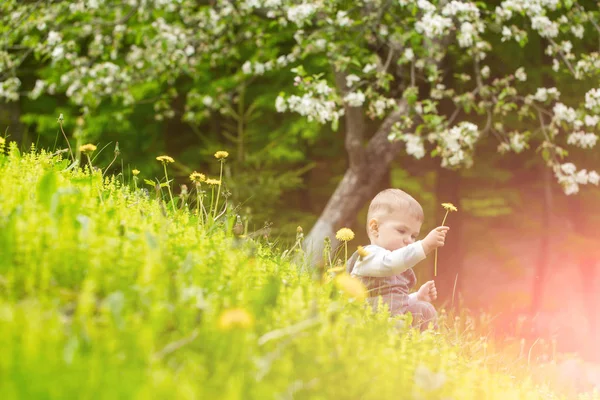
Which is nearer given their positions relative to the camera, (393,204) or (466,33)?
(393,204)

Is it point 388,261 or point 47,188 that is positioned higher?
point 47,188

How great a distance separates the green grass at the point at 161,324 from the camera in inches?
71.3

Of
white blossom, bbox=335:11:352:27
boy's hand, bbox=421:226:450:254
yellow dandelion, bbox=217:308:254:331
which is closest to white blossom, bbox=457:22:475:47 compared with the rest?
white blossom, bbox=335:11:352:27

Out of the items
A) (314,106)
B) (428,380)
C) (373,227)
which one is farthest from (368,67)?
(428,380)

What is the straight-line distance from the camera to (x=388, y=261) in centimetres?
462

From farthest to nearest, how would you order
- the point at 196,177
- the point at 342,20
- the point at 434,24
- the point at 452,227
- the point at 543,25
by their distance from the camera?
the point at 452,227
the point at 342,20
the point at 543,25
the point at 434,24
the point at 196,177

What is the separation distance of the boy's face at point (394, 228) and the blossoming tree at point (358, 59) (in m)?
2.97

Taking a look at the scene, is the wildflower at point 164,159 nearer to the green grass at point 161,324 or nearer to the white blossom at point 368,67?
the green grass at point 161,324

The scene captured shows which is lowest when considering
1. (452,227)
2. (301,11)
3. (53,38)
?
(452,227)

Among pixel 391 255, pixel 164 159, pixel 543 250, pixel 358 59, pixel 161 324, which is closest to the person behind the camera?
pixel 161 324

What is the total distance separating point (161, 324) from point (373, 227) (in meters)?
2.93

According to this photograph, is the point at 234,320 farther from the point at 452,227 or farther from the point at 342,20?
the point at 452,227

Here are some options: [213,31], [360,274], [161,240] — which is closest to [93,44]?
[213,31]

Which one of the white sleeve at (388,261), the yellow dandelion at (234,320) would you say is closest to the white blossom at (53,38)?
the white sleeve at (388,261)
